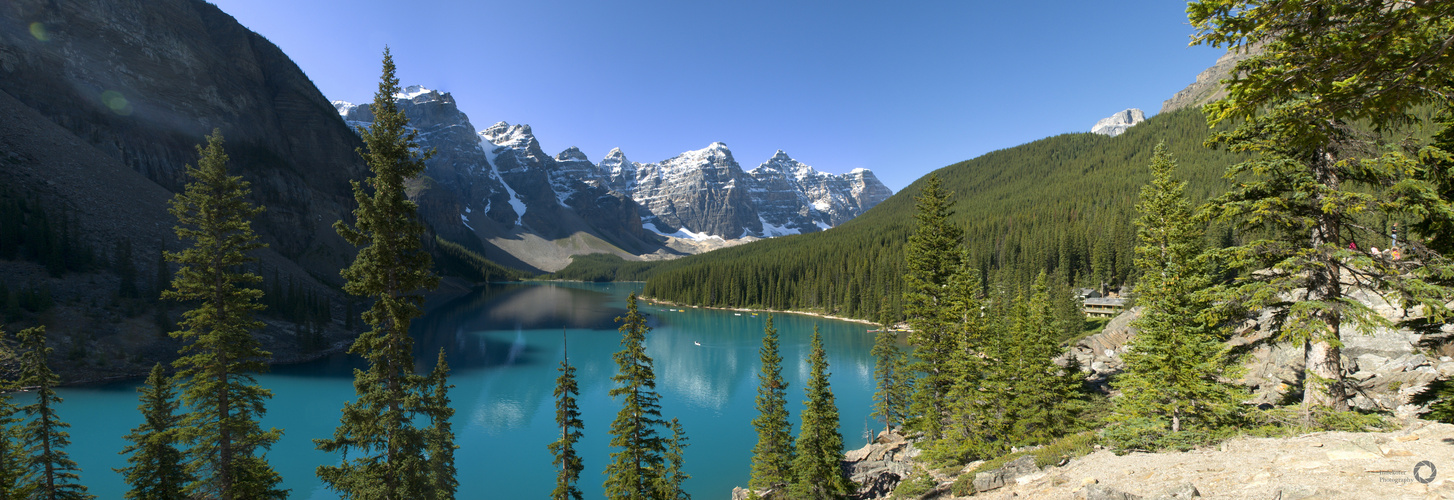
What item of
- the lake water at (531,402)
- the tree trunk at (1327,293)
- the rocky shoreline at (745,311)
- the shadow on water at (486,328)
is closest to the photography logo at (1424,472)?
the tree trunk at (1327,293)

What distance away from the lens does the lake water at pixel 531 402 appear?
28.6m

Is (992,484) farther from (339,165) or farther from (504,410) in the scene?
(339,165)

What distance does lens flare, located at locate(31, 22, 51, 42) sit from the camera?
75.7m

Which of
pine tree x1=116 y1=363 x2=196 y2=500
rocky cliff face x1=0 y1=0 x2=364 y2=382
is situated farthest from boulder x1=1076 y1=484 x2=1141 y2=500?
rocky cliff face x1=0 y1=0 x2=364 y2=382

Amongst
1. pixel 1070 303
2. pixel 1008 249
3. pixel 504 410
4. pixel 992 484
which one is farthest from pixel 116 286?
pixel 1008 249

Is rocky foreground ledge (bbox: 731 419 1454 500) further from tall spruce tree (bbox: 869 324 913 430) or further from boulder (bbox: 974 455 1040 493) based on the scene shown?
tall spruce tree (bbox: 869 324 913 430)

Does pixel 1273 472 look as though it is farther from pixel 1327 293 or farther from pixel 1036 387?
pixel 1036 387

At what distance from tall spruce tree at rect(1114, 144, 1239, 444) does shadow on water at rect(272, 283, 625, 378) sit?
40428 millimetres

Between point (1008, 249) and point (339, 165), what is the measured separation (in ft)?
506

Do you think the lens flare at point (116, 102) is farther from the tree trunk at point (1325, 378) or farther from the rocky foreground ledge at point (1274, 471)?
the tree trunk at point (1325, 378)

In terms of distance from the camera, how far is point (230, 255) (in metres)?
12.7

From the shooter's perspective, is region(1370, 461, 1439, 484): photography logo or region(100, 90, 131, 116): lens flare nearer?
region(1370, 461, 1439, 484): photography logo

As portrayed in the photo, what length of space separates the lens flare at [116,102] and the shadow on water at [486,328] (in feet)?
184

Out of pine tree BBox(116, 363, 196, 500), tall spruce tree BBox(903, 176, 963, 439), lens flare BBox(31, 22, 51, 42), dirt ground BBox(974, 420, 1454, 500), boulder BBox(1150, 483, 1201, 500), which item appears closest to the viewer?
dirt ground BBox(974, 420, 1454, 500)
